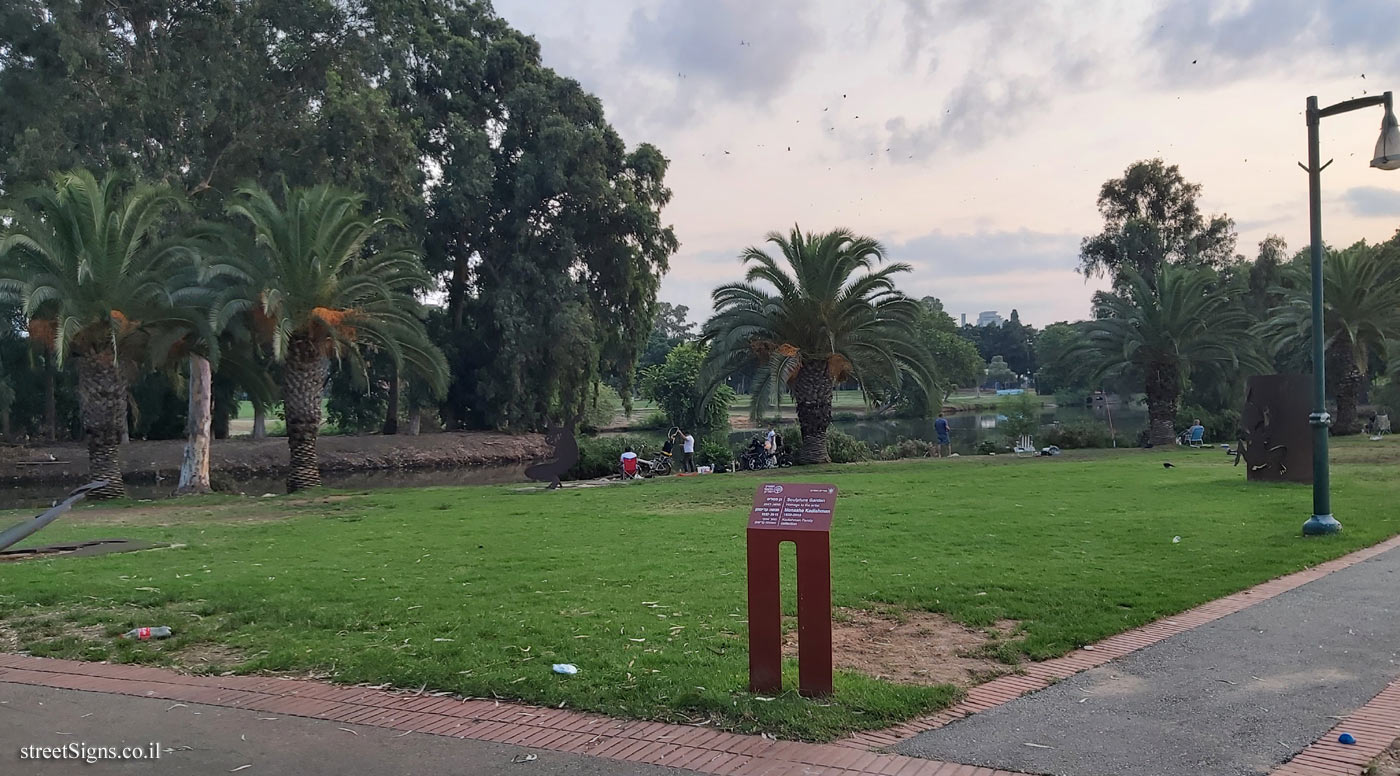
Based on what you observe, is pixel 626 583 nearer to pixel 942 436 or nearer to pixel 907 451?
pixel 942 436

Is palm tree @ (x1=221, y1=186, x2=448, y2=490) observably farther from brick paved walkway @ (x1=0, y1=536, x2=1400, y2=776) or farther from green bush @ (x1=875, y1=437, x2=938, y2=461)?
brick paved walkway @ (x1=0, y1=536, x2=1400, y2=776)

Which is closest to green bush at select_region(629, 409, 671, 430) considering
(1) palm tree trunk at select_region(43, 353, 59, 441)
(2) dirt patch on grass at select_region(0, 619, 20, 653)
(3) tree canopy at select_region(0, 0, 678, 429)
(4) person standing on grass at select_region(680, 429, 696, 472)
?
(3) tree canopy at select_region(0, 0, 678, 429)

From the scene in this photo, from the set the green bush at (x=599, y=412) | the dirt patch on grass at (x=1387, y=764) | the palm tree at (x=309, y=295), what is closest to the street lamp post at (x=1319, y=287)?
the dirt patch on grass at (x=1387, y=764)

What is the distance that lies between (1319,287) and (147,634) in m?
13.1

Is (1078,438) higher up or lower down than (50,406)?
lower down

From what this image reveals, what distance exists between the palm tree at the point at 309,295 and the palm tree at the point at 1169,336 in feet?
78.3

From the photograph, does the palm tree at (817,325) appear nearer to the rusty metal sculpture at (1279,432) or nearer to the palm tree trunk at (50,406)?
the rusty metal sculpture at (1279,432)

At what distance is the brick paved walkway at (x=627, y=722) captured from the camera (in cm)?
492

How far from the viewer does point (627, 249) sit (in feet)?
152

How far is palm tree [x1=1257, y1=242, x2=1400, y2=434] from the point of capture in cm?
3681

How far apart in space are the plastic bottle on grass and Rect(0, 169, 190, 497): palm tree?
52.8ft

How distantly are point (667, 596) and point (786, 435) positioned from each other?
24.5 meters

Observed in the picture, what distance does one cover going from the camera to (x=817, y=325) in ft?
97.3

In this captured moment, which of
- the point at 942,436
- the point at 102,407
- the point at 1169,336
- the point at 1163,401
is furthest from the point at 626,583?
the point at 1163,401
